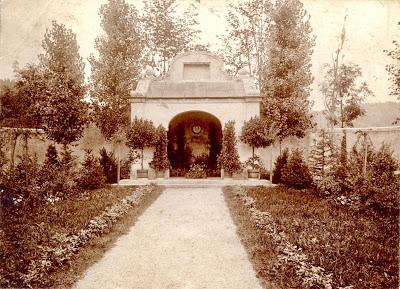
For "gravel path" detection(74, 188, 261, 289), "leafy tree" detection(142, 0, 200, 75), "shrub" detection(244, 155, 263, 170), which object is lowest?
"gravel path" detection(74, 188, 261, 289)

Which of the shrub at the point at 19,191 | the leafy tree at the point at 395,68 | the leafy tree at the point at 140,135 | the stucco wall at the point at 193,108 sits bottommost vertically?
the shrub at the point at 19,191

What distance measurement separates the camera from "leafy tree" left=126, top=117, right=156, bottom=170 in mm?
18453

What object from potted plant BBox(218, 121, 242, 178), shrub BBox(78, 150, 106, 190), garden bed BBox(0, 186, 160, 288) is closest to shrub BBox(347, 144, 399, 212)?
potted plant BBox(218, 121, 242, 178)

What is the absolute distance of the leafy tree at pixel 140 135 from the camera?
18.5 metres

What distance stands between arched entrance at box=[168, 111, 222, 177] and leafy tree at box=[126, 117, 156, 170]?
3.62 m

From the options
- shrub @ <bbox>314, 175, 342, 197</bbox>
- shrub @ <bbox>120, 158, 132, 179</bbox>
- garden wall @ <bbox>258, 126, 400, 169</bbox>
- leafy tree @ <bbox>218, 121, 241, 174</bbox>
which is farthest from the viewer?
garden wall @ <bbox>258, 126, 400, 169</bbox>

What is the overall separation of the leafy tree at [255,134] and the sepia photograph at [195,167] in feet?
0.25

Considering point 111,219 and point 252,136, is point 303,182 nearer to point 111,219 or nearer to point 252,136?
point 252,136

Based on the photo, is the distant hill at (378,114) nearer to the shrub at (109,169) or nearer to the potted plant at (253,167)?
the potted plant at (253,167)

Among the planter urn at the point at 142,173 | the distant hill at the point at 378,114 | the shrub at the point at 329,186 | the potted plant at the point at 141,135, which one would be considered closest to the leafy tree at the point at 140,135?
the potted plant at the point at 141,135

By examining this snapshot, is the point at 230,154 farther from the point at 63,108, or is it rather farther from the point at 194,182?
the point at 63,108

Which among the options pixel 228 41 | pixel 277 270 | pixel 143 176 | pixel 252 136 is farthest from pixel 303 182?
pixel 228 41

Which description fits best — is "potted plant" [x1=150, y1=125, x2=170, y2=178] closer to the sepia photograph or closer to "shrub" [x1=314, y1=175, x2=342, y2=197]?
the sepia photograph

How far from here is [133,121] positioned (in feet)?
62.5
